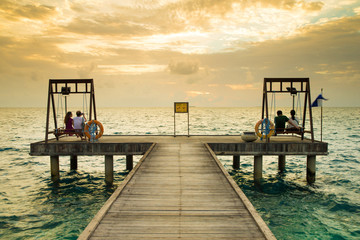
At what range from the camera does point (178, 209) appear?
654 cm

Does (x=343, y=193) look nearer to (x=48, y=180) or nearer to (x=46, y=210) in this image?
(x=46, y=210)

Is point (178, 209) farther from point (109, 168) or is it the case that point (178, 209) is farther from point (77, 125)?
point (77, 125)

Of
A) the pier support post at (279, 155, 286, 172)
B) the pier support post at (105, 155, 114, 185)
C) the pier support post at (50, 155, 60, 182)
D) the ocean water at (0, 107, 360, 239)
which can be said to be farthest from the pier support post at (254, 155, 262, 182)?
the pier support post at (50, 155, 60, 182)

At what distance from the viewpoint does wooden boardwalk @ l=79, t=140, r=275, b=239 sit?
215 inches

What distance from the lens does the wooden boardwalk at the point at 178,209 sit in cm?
546

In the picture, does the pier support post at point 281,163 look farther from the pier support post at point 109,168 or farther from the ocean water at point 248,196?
the pier support post at point 109,168

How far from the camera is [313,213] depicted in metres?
12.4

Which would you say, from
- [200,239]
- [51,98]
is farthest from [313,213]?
[51,98]

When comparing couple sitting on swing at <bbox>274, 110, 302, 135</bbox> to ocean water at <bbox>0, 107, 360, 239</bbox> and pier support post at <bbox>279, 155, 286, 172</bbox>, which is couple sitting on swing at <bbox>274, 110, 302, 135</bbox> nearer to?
ocean water at <bbox>0, 107, 360, 239</bbox>

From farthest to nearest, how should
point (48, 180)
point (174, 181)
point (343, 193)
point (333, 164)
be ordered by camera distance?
point (333, 164), point (48, 180), point (343, 193), point (174, 181)

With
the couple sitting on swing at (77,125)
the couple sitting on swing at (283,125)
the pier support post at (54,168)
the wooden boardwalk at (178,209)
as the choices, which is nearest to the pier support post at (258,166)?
the couple sitting on swing at (283,125)

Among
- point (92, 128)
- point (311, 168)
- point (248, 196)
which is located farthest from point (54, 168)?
point (311, 168)

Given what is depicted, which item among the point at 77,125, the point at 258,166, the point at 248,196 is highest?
the point at 77,125

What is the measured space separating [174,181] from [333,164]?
772 inches
